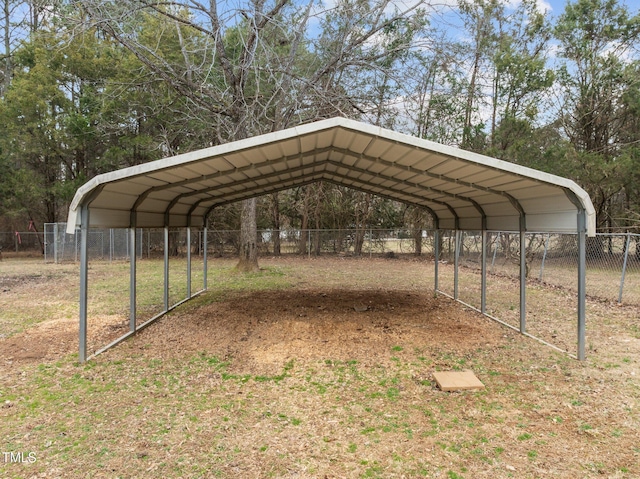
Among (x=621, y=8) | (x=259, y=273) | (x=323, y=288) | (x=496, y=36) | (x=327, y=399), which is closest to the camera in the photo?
(x=327, y=399)

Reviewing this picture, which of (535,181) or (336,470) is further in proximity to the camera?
(535,181)

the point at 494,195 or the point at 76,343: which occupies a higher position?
the point at 494,195

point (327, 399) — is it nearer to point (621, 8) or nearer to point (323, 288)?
point (323, 288)

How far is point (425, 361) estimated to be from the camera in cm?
472

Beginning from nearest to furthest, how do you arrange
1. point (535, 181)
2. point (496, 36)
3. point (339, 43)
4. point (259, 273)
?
point (535, 181) → point (339, 43) → point (259, 273) → point (496, 36)

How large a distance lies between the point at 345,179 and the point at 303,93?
14.4ft

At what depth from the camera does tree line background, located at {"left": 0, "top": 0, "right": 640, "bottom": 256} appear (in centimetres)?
1123

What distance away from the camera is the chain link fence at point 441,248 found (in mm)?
11570

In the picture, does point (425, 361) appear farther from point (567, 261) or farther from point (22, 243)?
point (22, 243)

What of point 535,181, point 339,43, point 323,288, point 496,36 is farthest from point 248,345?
point 496,36

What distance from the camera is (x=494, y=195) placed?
619 centimetres

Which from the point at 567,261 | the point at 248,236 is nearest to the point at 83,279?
the point at 248,236

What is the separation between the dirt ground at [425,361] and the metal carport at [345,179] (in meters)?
0.67

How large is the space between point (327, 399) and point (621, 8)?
1888 cm
